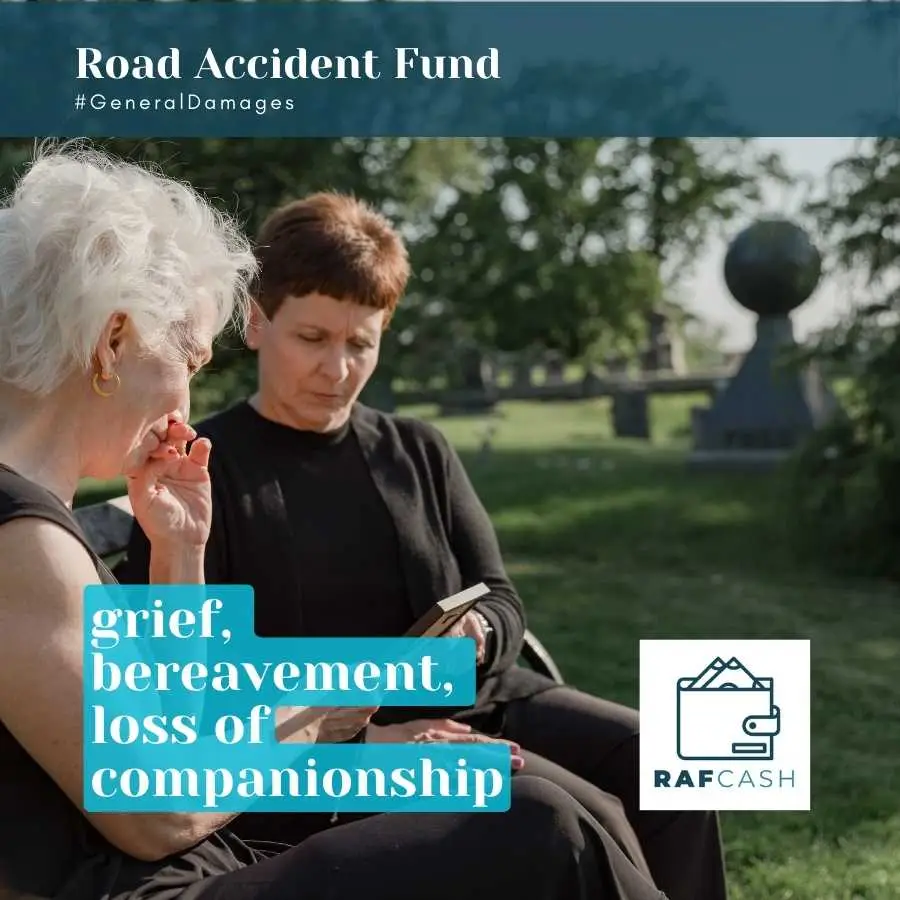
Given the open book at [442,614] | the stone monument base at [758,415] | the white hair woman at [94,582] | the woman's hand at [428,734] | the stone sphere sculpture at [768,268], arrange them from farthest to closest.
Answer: the stone monument base at [758,415] < the stone sphere sculpture at [768,268] < the woman's hand at [428,734] < the open book at [442,614] < the white hair woman at [94,582]

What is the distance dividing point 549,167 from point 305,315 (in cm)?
997

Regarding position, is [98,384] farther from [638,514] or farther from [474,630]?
[638,514]

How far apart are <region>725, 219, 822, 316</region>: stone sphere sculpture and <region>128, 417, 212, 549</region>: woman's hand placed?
687cm

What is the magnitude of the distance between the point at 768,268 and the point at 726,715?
719cm

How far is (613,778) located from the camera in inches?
106

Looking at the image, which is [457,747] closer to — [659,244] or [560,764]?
[560,764]

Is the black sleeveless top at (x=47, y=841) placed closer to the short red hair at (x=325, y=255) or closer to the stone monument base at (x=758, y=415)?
the short red hair at (x=325, y=255)

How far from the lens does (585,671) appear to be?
5.42 metres

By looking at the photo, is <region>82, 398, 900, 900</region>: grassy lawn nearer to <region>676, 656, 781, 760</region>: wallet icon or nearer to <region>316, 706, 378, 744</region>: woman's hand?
<region>676, 656, 781, 760</region>: wallet icon

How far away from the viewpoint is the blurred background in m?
4.51

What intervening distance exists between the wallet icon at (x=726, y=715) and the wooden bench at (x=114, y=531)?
1.15 ft

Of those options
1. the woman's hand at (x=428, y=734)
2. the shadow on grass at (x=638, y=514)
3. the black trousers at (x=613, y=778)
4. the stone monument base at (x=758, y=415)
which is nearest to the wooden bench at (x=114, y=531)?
the black trousers at (x=613, y=778)

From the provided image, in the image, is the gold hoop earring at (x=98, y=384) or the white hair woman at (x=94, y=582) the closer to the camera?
the white hair woman at (x=94, y=582)

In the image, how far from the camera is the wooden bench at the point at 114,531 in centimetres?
300
